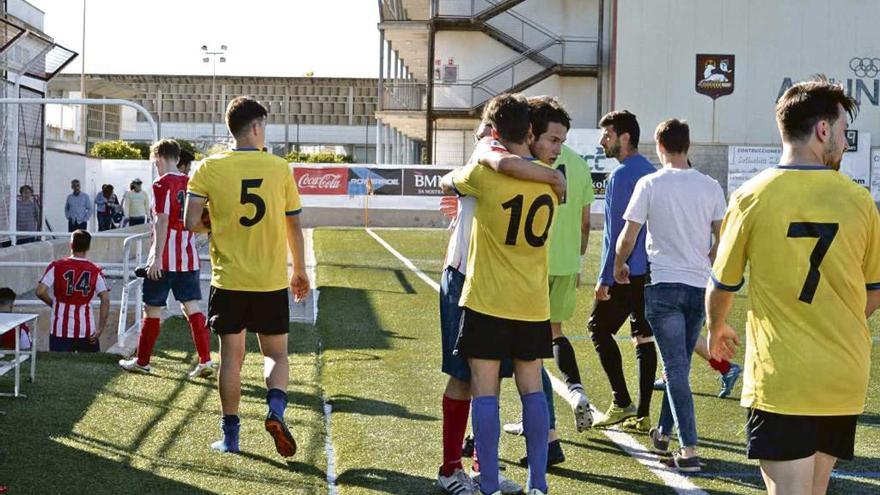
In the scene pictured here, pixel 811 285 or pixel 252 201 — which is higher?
pixel 252 201

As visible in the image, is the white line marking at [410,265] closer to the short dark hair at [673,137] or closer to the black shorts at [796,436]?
the short dark hair at [673,137]

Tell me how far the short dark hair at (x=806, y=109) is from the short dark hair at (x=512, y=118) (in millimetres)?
1723

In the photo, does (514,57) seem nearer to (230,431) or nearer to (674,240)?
(674,240)

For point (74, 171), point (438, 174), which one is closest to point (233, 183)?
point (74, 171)

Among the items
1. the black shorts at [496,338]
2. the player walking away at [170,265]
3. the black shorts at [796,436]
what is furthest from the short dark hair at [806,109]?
the player walking away at [170,265]

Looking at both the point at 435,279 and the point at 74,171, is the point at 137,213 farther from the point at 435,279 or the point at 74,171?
the point at 435,279

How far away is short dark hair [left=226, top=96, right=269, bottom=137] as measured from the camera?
709 centimetres

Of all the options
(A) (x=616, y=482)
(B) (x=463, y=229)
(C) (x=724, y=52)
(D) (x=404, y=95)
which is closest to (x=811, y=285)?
(B) (x=463, y=229)

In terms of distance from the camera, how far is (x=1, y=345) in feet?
37.5

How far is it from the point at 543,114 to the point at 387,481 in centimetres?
201

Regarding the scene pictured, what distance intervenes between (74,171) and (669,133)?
32318 millimetres

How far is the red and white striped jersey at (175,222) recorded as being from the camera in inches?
386

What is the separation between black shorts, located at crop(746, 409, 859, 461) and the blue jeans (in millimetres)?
2482

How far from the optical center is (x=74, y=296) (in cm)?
1180
